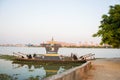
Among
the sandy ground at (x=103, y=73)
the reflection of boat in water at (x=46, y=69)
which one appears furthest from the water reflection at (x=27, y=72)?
the sandy ground at (x=103, y=73)

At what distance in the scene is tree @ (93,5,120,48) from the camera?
26.4 metres

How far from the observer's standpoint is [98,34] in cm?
2909

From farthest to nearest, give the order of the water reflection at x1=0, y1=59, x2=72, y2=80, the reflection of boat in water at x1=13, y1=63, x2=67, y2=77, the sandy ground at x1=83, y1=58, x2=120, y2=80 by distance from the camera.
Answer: the reflection of boat in water at x1=13, y1=63, x2=67, y2=77, the water reflection at x1=0, y1=59, x2=72, y2=80, the sandy ground at x1=83, y1=58, x2=120, y2=80

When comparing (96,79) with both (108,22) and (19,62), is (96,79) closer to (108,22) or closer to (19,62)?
(108,22)

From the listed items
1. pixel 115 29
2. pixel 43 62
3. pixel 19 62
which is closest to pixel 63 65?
pixel 43 62

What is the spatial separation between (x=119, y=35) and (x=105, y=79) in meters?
15.3

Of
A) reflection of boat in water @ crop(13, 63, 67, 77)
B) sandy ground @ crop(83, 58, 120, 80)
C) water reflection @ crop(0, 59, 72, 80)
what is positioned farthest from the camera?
reflection of boat in water @ crop(13, 63, 67, 77)

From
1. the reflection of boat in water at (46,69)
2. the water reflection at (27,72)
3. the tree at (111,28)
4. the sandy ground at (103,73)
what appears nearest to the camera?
the sandy ground at (103,73)

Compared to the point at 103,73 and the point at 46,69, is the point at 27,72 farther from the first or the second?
the point at 103,73

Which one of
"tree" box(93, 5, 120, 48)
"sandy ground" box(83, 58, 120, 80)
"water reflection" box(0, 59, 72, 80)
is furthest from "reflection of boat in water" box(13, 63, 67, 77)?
"sandy ground" box(83, 58, 120, 80)

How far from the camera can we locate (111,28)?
1081 inches

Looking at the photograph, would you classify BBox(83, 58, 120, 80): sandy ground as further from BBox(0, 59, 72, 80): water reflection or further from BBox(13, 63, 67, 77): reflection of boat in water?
BBox(13, 63, 67, 77): reflection of boat in water

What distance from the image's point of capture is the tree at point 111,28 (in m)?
26.4

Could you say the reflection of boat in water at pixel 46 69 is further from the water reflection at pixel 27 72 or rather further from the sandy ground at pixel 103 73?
the sandy ground at pixel 103 73
